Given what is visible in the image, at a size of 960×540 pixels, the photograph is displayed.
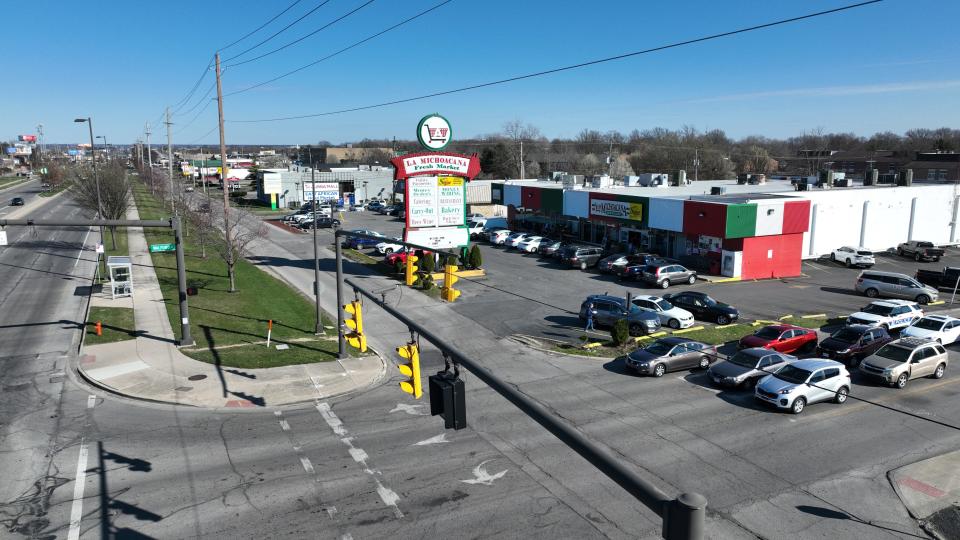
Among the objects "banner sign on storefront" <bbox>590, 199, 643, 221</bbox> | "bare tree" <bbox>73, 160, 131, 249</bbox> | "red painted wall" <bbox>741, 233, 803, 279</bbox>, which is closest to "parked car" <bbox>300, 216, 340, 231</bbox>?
"bare tree" <bbox>73, 160, 131, 249</bbox>

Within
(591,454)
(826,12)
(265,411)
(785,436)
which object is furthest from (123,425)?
(826,12)

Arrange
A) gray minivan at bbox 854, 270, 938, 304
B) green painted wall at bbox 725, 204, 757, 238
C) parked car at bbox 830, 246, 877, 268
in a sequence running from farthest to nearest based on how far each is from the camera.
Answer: parked car at bbox 830, 246, 877, 268, green painted wall at bbox 725, 204, 757, 238, gray minivan at bbox 854, 270, 938, 304

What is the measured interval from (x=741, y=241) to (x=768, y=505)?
31482mm

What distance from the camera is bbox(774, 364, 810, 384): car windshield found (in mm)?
20062

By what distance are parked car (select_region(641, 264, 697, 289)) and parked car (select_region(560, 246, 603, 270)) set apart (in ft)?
18.0

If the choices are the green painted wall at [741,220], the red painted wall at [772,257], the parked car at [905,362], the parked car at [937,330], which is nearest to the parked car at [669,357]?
the parked car at [905,362]

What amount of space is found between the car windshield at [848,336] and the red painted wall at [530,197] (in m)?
35.7

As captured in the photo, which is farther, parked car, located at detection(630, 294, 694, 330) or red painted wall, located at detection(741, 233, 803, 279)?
red painted wall, located at detection(741, 233, 803, 279)

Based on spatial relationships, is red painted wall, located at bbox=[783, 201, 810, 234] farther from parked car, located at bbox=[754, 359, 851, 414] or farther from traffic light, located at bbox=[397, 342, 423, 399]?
traffic light, located at bbox=[397, 342, 423, 399]

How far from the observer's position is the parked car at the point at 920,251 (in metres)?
51.3

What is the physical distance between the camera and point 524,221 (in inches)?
2468

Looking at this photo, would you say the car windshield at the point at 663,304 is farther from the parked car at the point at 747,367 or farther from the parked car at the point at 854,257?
the parked car at the point at 854,257

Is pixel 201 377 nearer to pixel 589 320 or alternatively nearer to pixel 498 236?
pixel 589 320

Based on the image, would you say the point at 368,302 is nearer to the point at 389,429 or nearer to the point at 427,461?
the point at 389,429
